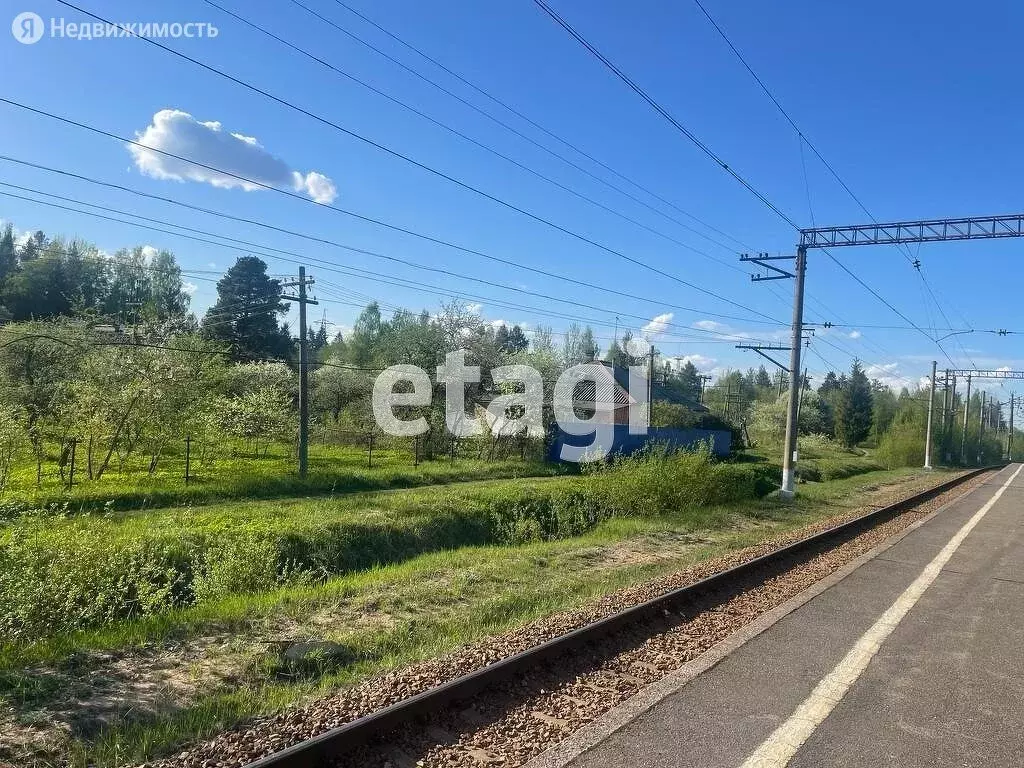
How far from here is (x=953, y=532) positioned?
14695mm

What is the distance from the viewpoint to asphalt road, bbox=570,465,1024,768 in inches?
157

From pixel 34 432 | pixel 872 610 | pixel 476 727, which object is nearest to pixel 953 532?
pixel 872 610

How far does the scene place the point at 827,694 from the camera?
4.91 metres

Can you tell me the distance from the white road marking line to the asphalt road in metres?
0.01

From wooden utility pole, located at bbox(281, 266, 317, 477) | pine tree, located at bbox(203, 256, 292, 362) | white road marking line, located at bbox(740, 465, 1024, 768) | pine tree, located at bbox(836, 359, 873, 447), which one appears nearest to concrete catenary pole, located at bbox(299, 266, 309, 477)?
wooden utility pole, located at bbox(281, 266, 317, 477)

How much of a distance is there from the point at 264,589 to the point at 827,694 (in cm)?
755

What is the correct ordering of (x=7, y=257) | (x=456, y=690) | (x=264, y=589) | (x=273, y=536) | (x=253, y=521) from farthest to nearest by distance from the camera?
(x=7, y=257), (x=253, y=521), (x=273, y=536), (x=264, y=589), (x=456, y=690)

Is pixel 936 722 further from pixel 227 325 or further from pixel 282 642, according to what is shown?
pixel 227 325

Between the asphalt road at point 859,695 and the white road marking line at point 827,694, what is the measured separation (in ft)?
0.04

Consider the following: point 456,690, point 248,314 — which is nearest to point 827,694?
point 456,690

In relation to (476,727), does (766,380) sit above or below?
above

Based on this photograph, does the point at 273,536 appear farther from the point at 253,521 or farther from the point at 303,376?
the point at 303,376

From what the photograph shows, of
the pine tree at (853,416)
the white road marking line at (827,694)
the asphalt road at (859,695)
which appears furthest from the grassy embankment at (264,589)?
the pine tree at (853,416)

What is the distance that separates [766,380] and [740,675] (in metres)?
153
